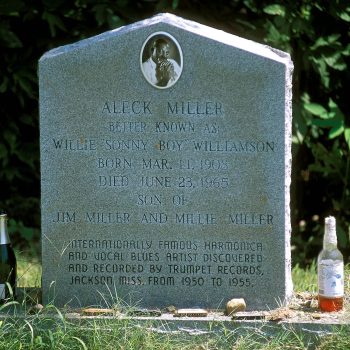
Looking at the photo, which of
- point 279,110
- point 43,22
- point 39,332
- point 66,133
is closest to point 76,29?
point 43,22

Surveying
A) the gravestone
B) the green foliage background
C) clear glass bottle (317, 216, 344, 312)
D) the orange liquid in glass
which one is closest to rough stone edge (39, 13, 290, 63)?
the gravestone

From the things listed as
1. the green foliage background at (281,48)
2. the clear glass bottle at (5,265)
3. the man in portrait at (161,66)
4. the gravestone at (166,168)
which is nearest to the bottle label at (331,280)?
the gravestone at (166,168)

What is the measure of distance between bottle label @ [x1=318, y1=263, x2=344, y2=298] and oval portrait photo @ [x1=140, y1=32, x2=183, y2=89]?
1.20 metres

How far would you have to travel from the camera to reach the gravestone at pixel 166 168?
187 inches

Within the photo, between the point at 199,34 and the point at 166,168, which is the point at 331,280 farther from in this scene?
the point at 199,34

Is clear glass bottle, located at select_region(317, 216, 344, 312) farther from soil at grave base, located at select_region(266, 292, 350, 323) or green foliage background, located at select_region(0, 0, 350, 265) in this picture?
green foliage background, located at select_region(0, 0, 350, 265)

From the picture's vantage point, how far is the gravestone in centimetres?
474

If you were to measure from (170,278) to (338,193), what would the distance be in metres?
2.63

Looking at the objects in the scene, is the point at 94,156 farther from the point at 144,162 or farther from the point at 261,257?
the point at 261,257

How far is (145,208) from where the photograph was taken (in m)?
4.84

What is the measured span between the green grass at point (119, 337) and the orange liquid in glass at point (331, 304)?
250mm

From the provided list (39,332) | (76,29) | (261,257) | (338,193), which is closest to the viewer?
(39,332)

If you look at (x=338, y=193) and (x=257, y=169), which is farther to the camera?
(x=338, y=193)

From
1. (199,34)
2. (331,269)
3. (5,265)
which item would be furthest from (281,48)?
(5,265)
